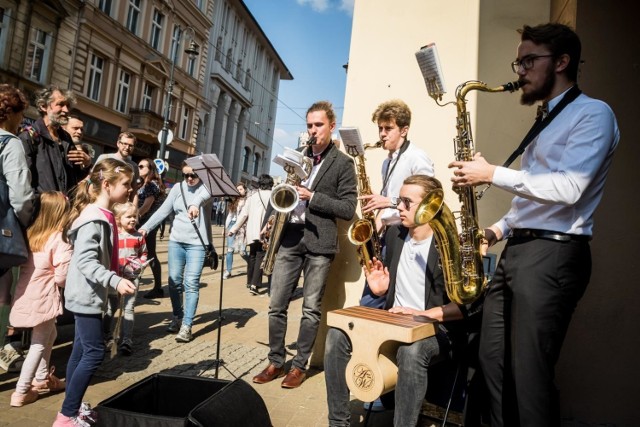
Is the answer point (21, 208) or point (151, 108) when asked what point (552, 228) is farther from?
point (151, 108)

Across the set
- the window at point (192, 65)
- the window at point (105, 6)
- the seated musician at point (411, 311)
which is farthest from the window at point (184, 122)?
the seated musician at point (411, 311)

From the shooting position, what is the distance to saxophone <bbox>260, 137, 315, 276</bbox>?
3.74 m

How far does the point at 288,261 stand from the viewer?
399 centimetres

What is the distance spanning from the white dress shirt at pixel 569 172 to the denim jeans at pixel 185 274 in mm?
3655

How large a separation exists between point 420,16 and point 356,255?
2296 millimetres

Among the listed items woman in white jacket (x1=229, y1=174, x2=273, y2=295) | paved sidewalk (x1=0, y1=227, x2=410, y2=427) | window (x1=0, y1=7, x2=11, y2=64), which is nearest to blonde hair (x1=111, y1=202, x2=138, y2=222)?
paved sidewalk (x1=0, y1=227, x2=410, y2=427)

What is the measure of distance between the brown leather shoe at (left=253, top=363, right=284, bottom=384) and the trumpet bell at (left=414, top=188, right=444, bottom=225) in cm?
203

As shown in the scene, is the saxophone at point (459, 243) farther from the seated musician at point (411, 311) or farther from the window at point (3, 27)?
the window at point (3, 27)

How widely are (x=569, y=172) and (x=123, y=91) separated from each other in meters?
25.6

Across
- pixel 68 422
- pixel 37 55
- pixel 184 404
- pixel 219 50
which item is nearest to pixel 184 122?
pixel 219 50

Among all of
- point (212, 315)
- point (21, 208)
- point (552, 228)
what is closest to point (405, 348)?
point (552, 228)

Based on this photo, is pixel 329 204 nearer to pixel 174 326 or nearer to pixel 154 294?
pixel 174 326

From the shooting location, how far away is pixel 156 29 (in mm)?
26141

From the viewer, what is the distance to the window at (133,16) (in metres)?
23.7
